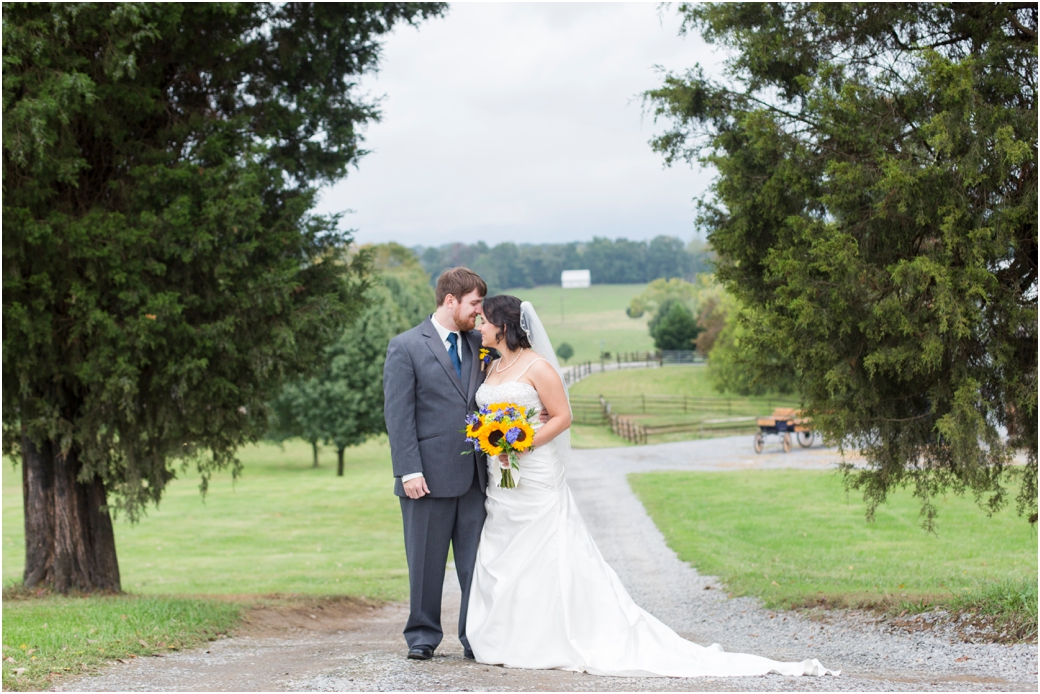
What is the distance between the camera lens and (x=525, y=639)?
5.47 metres

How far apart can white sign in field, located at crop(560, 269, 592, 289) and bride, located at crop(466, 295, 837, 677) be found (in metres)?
124

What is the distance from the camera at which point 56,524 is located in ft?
30.3

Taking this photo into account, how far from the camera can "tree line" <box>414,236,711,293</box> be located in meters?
130

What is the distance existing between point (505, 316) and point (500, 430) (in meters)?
0.74

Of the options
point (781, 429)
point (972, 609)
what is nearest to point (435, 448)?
point (972, 609)

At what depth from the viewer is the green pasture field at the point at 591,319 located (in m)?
92.6

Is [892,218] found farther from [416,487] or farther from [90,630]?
[90,630]

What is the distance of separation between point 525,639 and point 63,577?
6071 millimetres

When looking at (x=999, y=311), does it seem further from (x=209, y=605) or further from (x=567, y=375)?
(x=567, y=375)

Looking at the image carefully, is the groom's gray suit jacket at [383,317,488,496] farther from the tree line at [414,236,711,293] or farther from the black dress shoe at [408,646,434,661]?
the tree line at [414,236,711,293]

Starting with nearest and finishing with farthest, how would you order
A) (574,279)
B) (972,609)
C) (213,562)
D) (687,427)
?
(972,609)
(213,562)
(687,427)
(574,279)

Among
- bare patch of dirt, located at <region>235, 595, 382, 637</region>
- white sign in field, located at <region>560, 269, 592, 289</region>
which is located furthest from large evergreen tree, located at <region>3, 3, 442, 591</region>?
white sign in field, located at <region>560, 269, 592, 289</region>

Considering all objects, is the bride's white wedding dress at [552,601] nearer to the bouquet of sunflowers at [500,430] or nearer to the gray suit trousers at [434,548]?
the gray suit trousers at [434,548]

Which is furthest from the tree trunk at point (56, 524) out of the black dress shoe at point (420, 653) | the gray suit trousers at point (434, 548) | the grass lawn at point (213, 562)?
the black dress shoe at point (420, 653)
